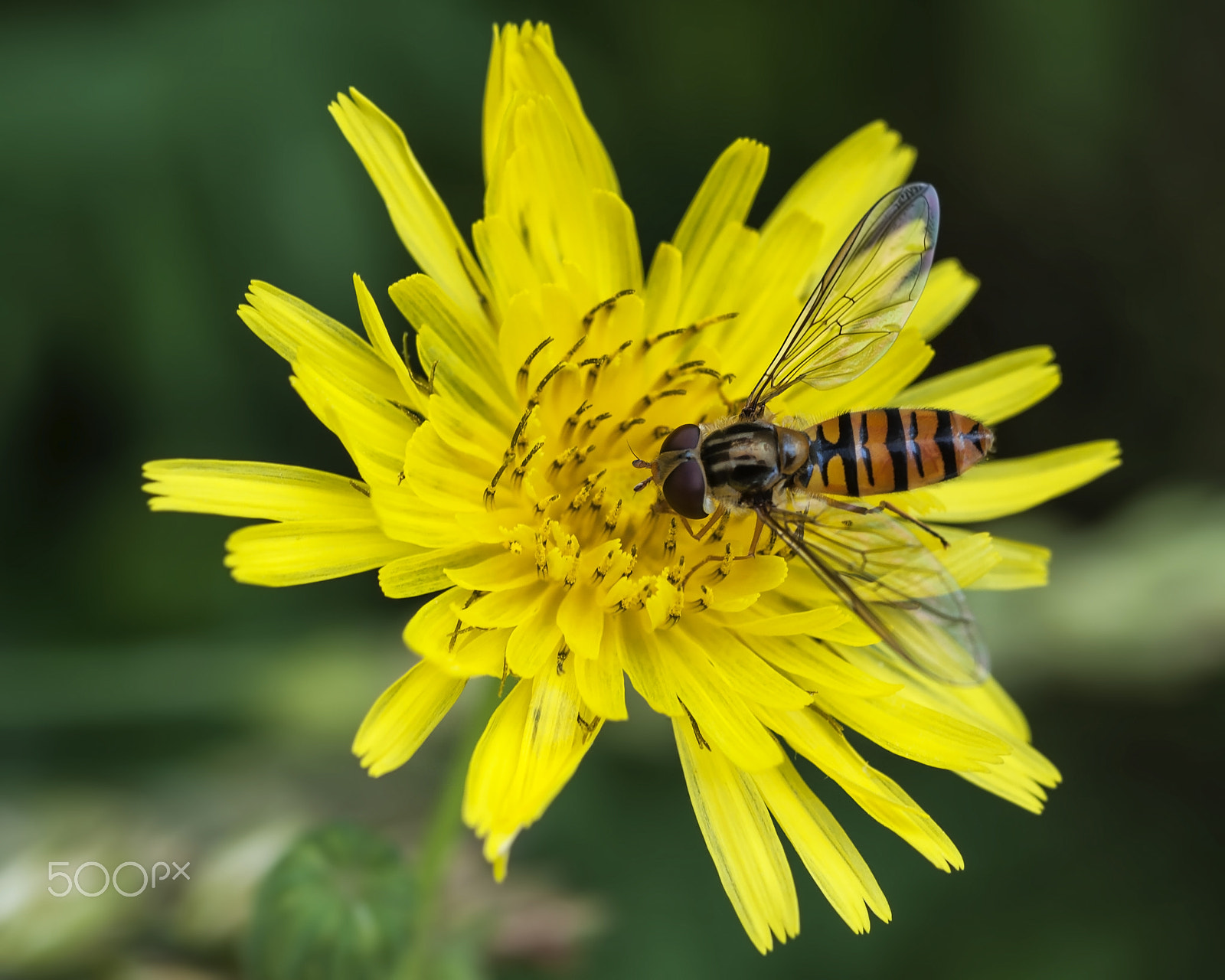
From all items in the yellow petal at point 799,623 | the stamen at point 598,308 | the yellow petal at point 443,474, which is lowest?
the yellow petal at point 799,623

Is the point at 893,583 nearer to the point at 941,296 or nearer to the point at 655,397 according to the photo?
the point at 655,397

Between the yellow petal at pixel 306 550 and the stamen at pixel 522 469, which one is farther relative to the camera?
the stamen at pixel 522 469

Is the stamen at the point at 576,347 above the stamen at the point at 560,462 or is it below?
above

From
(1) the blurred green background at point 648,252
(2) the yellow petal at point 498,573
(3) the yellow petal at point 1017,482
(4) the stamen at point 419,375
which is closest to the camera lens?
(2) the yellow petal at point 498,573

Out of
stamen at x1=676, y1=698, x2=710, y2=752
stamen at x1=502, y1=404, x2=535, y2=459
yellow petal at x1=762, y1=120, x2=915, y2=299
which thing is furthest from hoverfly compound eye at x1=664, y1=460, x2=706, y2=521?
yellow petal at x1=762, y1=120, x2=915, y2=299

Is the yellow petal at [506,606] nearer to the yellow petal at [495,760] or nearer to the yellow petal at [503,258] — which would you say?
the yellow petal at [495,760]

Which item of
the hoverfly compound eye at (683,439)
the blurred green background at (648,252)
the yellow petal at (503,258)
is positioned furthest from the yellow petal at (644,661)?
the blurred green background at (648,252)

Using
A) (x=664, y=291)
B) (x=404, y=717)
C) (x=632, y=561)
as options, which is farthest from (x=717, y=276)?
(x=404, y=717)
